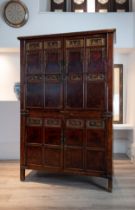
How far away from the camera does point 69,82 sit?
11.8 ft

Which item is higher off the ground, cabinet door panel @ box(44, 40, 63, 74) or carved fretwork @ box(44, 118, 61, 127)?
cabinet door panel @ box(44, 40, 63, 74)

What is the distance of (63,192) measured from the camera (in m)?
3.41

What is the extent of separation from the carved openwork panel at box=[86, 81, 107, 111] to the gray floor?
110 centimetres

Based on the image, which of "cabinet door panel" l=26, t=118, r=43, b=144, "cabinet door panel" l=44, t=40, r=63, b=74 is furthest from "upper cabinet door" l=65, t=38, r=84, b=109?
"cabinet door panel" l=26, t=118, r=43, b=144

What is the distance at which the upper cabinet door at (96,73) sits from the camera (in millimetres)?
3414

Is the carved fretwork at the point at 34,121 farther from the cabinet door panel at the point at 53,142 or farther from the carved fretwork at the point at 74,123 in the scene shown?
the carved fretwork at the point at 74,123

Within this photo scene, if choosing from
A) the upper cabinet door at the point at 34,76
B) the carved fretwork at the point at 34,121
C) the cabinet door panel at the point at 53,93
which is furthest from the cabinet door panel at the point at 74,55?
the carved fretwork at the point at 34,121

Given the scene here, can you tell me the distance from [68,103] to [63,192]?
1.16 metres

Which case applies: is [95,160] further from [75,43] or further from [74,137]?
[75,43]

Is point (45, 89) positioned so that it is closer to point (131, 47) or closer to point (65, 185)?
point (65, 185)

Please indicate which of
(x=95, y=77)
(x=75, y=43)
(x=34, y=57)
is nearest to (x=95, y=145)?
(x=95, y=77)

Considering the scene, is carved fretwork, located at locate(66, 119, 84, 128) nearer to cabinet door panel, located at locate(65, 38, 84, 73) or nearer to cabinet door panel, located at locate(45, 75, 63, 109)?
cabinet door panel, located at locate(45, 75, 63, 109)

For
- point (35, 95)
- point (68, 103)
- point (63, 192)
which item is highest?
point (35, 95)

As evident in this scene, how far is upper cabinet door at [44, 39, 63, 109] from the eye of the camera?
11.9 feet
